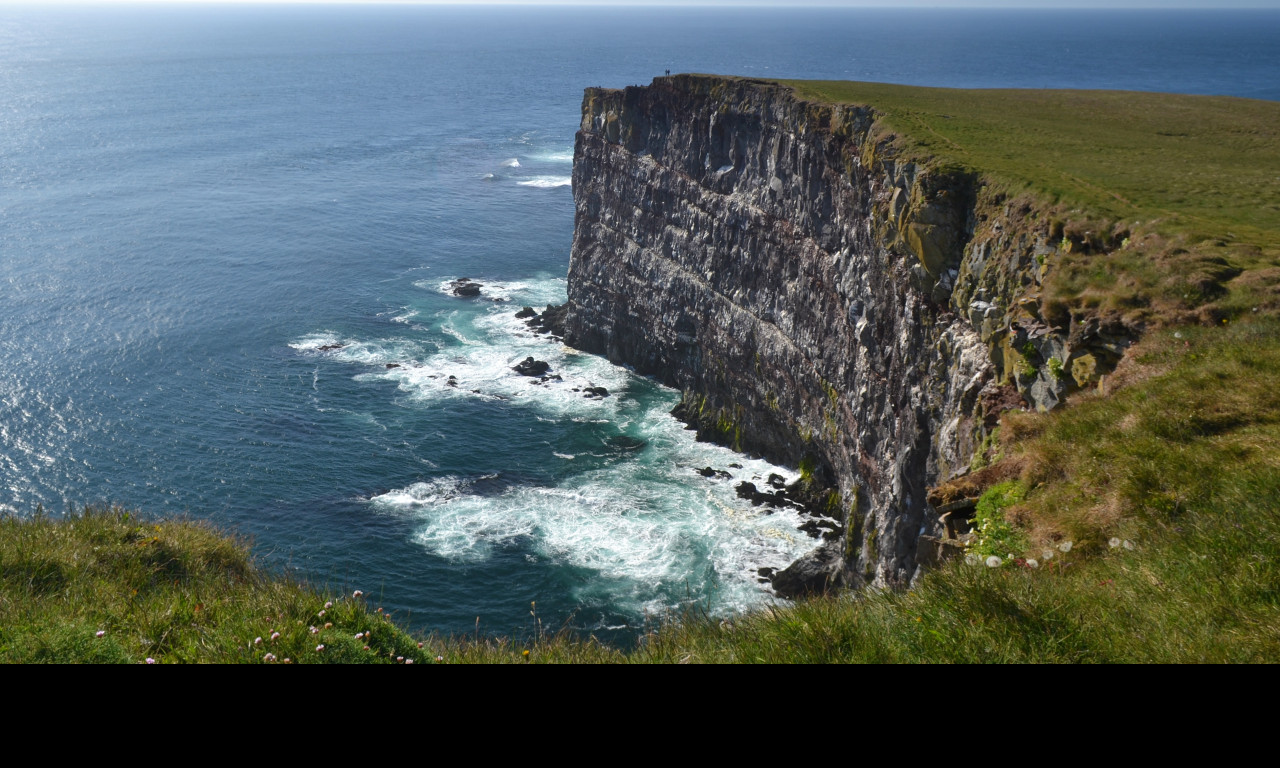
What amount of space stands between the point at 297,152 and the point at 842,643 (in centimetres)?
13936

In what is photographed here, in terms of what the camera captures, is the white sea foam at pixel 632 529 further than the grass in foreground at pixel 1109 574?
Yes

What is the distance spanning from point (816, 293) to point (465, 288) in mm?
41564

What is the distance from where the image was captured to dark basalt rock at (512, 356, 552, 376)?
212 feet

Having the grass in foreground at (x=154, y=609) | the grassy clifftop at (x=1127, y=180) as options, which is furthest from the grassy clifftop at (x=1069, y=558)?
the grassy clifftop at (x=1127, y=180)

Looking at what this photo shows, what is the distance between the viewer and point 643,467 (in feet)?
172

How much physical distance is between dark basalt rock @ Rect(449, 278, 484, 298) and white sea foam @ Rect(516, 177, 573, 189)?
126ft

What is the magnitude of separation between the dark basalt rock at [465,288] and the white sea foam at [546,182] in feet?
126

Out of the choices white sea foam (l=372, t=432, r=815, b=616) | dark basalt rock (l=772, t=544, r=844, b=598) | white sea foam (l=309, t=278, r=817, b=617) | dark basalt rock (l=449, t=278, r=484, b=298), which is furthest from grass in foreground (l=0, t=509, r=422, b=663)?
dark basalt rock (l=449, t=278, r=484, b=298)

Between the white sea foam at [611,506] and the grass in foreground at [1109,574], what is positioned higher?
the grass in foreground at [1109,574]

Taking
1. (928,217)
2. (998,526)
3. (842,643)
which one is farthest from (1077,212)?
(842,643)

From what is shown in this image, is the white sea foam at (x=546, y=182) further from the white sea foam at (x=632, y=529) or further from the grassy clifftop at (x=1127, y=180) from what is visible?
the white sea foam at (x=632, y=529)

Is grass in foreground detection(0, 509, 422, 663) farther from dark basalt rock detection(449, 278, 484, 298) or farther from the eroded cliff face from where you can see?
dark basalt rock detection(449, 278, 484, 298)

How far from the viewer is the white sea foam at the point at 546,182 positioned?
11631 centimetres

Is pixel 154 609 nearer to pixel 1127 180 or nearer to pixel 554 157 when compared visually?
pixel 1127 180
